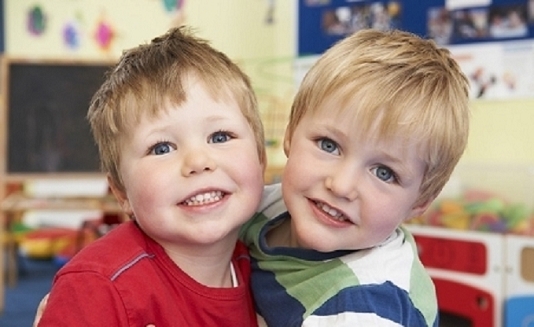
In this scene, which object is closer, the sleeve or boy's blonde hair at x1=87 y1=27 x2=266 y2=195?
the sleeve

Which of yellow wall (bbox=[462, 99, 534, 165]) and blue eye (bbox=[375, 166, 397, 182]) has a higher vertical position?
blue eye (bbox=[375, 166, 397, 182])

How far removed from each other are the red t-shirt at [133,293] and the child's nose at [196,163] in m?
0.13

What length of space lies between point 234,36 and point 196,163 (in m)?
3.60

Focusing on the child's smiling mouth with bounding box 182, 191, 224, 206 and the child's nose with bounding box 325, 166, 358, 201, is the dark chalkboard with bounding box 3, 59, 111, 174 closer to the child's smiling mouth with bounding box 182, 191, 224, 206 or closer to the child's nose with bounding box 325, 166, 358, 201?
the child's smiling mouth with bounding box 182, 191, 224, 206

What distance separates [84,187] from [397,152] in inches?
179

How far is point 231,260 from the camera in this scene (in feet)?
3.63

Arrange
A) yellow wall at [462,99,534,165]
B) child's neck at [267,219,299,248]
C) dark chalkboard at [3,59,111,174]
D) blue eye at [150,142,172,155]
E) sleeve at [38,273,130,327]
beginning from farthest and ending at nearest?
dark chalkboard at [3,59,111,174]
yellow wall at [462,99,534,165]
child's neck at [267,219,299,248]
blue eye at [150,142,172,155]
sleeve at [38,273,130,327]

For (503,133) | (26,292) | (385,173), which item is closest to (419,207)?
(385,173)

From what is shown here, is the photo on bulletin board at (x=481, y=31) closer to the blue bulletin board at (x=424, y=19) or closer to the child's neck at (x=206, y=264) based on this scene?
the blue bulletin board at (x=424, y=19)

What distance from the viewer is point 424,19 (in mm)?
3156

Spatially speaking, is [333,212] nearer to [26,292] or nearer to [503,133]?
[503,133]

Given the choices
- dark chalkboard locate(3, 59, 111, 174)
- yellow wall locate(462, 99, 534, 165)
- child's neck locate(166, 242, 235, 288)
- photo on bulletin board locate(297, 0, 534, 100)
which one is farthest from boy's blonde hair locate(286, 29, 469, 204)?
dark chalkboard locate(3, 59, 111, 174)

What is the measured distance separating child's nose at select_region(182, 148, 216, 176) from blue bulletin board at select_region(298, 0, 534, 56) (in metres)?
1.92

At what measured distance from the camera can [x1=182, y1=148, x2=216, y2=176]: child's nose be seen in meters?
0.94
